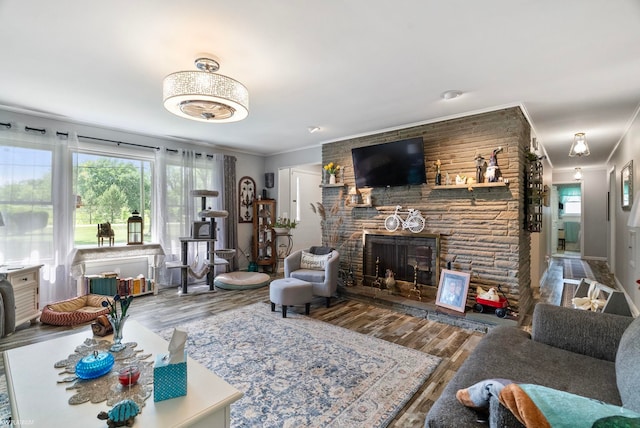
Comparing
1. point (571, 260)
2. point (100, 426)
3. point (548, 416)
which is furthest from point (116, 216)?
point (571, 260)

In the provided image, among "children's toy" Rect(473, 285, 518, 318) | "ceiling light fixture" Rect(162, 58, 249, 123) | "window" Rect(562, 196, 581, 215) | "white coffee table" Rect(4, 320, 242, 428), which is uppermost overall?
"ceiling light fixture" Rect(162, 58, 249, 123)

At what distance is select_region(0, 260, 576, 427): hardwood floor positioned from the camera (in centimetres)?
222

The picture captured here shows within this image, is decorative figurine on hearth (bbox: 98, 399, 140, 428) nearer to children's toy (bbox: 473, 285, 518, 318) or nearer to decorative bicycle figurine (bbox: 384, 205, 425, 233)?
children's toy (bbox: 473, 285, 518, 318)

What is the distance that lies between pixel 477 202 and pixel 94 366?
3.82 metres

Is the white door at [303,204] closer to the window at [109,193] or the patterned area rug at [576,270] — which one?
the window at [109,193]

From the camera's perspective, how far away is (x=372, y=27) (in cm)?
201

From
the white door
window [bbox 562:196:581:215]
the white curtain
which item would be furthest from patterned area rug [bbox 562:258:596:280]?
the white curtain

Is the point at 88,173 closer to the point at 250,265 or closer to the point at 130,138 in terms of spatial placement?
the point at 130,138

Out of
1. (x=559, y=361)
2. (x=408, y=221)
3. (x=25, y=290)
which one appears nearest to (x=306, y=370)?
(x=559, y=361)

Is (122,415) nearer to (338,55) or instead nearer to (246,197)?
(338,55)

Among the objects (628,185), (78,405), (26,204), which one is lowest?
(78,405)

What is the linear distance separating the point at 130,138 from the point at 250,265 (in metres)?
3.00

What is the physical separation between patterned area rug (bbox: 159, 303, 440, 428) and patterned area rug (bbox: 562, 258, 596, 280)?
16.6 ft

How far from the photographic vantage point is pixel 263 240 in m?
6.14
